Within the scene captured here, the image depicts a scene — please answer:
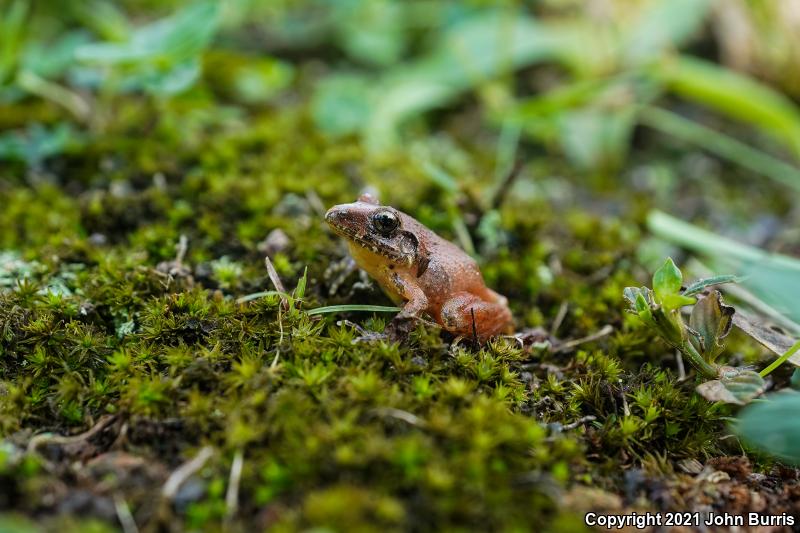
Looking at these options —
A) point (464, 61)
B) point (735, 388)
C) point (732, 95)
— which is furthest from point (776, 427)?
point (464, 61)

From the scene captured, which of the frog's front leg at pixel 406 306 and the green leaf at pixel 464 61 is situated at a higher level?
the green leaf at pixel 464 61

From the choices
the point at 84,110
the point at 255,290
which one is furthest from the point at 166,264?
the point at 84,110

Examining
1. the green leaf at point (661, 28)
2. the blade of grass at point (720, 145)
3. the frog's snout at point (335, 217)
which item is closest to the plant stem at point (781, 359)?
the frog's snout at point (335, 217)

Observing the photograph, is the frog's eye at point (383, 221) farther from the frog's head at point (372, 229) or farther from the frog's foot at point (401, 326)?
the frog's foot at point (401, 326)

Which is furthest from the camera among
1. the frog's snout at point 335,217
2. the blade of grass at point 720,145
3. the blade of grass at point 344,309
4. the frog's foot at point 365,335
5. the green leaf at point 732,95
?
the blade of grass at point 720,145

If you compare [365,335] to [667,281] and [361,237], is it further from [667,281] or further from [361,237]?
[667,281]
